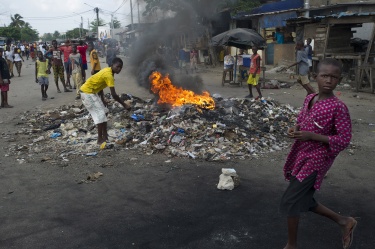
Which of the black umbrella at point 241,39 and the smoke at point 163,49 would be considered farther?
the black umbrella at point 241,39

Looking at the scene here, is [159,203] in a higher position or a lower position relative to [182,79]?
lower

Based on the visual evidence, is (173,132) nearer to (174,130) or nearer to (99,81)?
(174,130)

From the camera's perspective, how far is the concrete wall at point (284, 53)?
19.0 metres

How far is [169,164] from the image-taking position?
554 centimetres

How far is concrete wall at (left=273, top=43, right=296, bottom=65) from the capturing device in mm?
19016

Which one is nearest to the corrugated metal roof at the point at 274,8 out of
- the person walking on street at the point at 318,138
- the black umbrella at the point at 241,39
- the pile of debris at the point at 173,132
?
the black umbrella at the point at 241,39

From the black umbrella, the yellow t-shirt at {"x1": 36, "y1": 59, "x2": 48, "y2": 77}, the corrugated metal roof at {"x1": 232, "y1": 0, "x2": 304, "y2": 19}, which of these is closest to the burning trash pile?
the yellow t-shirt at {"x1": 36, "y1": 59, "x2": 48, "y2": 77}

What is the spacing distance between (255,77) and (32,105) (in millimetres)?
7307

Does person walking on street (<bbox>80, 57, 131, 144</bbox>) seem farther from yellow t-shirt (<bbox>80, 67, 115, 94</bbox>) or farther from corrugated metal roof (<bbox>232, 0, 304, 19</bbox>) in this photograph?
corrugated metal roof (<bbox>232, 0, 304, 19</bbox>)

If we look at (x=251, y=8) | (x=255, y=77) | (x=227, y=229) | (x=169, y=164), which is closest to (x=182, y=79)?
(x=255, y=77)

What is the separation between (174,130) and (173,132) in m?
0.12

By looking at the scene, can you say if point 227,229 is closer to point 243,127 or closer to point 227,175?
point 227,175

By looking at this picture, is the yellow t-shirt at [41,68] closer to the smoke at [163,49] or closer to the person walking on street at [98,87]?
the smoke at [163,49]

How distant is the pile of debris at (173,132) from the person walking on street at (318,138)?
9.43 feet
